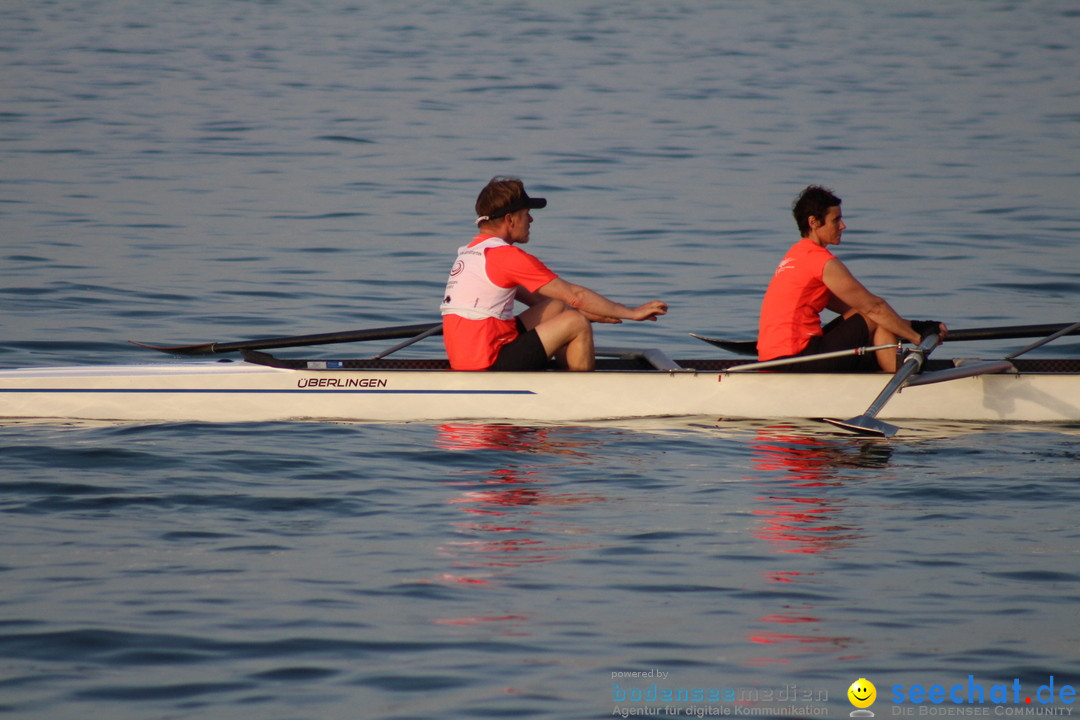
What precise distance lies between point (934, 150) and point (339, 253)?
9227 mm

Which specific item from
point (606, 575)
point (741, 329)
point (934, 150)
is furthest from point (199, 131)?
point (606, 575)

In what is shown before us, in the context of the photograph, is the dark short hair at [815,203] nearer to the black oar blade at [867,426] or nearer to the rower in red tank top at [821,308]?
the rower in red tank top at [821,308]

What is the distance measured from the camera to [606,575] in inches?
197

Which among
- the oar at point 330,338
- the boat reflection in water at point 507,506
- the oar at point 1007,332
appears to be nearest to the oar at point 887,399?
the oar at point 1007,332

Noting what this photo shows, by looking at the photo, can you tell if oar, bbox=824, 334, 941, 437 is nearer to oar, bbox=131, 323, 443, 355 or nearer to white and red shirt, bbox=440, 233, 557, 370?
white and red shirt, bbox=440, 233, 557, 370

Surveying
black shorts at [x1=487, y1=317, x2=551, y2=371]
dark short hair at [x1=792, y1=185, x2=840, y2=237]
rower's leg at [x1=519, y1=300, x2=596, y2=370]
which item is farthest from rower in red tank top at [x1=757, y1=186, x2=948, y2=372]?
black shorts at [x1=487, y1=317, x2=551, y2=371]

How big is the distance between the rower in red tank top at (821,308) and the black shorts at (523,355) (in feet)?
3.69

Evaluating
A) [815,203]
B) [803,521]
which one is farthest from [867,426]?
[803,521]

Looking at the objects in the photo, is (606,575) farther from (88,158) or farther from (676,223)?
(88,158)

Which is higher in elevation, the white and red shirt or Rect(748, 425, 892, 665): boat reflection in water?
the white and red shirt

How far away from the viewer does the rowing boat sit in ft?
23.9

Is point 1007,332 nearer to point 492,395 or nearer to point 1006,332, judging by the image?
point 1006,332

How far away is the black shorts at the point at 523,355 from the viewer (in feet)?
23.8

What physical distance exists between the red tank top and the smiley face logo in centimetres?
320
